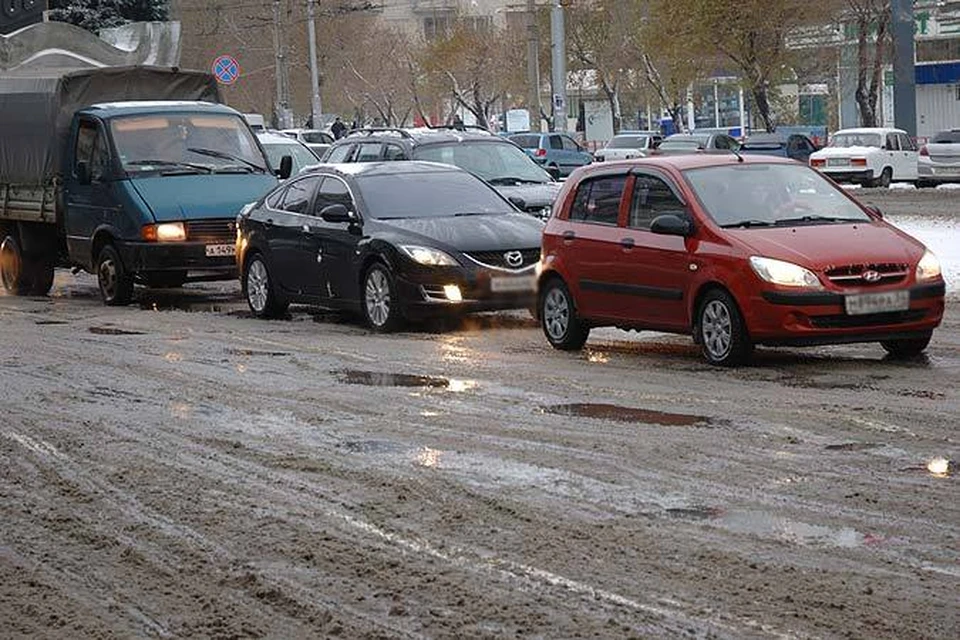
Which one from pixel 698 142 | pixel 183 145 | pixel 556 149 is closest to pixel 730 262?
pixel 183 145

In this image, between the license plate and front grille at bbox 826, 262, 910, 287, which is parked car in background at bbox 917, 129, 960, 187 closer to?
front grille at bbox 826, 262, 910, 287

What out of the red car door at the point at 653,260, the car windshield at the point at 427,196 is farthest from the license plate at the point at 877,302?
the car windshield at the point at 427,196

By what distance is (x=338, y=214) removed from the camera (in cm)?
1728

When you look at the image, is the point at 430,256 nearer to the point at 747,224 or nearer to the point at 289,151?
the point at 747,224

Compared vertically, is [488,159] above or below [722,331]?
above

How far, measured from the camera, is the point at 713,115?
340 ft

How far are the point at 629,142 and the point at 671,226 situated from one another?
43.4 m

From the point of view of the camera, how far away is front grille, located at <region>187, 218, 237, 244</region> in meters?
20.2

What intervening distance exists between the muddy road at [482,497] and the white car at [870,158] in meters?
32.5

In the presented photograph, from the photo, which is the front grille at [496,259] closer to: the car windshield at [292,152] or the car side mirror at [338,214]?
the car side mirror at [338,214]

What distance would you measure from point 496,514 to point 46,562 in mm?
1792

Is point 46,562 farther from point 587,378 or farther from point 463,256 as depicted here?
point 463,256

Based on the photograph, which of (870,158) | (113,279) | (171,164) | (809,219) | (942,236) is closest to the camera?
(809,219)

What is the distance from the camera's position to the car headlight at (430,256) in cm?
1630
